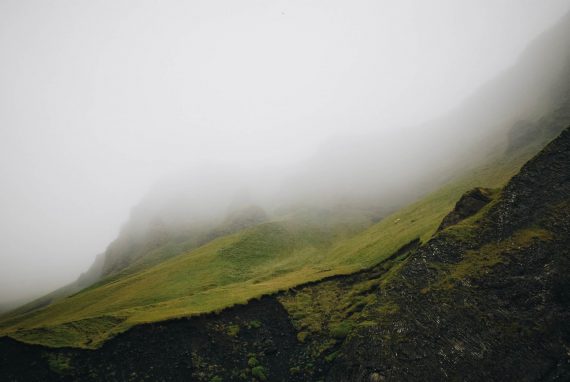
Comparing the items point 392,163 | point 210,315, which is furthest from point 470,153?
point 210,315

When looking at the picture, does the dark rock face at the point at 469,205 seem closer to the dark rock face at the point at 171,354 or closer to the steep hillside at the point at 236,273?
the steep hillside at the point at 236,273

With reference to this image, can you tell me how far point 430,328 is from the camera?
22.3 meters

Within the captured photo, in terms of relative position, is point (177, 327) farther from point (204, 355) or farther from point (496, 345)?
point (496, 345)

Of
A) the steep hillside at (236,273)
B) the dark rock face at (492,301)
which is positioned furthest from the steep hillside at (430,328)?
the steep hillside at (236,273)

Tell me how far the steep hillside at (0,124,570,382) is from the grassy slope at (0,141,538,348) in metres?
3.52

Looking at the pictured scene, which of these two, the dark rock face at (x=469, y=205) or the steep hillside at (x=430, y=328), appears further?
the dark rock face at (x=469, y=205)

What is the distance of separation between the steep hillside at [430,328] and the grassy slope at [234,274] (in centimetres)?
352

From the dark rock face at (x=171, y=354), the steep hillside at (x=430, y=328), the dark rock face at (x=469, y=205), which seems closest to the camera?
the steep hillside at (x=430, y=328)

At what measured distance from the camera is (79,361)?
26.3 m

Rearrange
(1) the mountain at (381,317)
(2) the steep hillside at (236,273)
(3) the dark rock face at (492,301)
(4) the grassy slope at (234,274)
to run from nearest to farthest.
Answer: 1. (3) the dark rock face at (492,301)
2. (1) the mountain at (381,317)
3. (4) the grassy slope at (234,274)
4. (2) the steep hillside at (236,273)

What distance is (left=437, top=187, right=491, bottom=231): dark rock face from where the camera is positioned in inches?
1249

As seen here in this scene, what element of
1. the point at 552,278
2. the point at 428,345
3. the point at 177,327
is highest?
the point at 177,327

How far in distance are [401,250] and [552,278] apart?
1952 cm

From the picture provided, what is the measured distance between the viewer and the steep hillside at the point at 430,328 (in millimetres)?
19891
